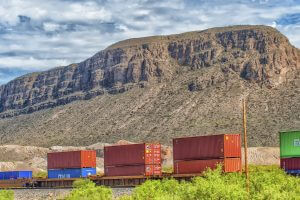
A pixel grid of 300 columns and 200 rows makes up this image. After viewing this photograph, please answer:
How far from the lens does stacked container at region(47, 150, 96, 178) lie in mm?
68000

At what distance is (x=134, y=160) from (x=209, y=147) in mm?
10510

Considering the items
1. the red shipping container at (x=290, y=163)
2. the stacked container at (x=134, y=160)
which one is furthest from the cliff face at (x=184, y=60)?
the red shipping container at (x=290, y=163)

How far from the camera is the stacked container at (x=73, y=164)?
68.0 m

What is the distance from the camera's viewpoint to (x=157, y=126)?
13162 cm

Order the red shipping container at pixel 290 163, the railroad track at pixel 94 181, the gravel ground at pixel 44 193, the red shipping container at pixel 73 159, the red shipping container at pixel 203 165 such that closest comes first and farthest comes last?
the red shipping container at pixel 203 165
the red shipping container at pixel 290 163
the gravel ground at pixel 44 193
the railroad track at pixel 94 181
the red shipping container at pixel 73 159

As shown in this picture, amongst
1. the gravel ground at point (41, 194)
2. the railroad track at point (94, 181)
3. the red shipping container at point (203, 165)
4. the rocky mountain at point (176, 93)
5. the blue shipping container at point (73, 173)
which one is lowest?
the gravel ground at point (41, 194)

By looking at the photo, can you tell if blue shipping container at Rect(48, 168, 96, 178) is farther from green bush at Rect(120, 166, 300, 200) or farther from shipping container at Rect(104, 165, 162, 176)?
green bush at Rect(120, 166, 300, 200)

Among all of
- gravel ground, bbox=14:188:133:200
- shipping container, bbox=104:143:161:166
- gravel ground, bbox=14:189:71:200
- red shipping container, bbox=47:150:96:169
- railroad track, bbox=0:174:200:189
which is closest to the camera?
gravel ground, bbox=14:188:133:200

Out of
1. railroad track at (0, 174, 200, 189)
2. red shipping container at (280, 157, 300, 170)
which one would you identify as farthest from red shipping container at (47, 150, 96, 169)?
red shipping container at (280, 157, 300, 170)

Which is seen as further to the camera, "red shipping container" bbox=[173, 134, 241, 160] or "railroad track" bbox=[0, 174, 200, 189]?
"railroad track" bbox=[0, 174, 200, 189]

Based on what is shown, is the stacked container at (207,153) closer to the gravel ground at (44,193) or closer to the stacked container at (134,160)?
the stacked container at (134,160)

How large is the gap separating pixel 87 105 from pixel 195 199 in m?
129

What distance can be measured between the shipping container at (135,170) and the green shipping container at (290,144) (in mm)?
13640

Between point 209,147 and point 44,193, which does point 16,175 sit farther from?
point 209,147
